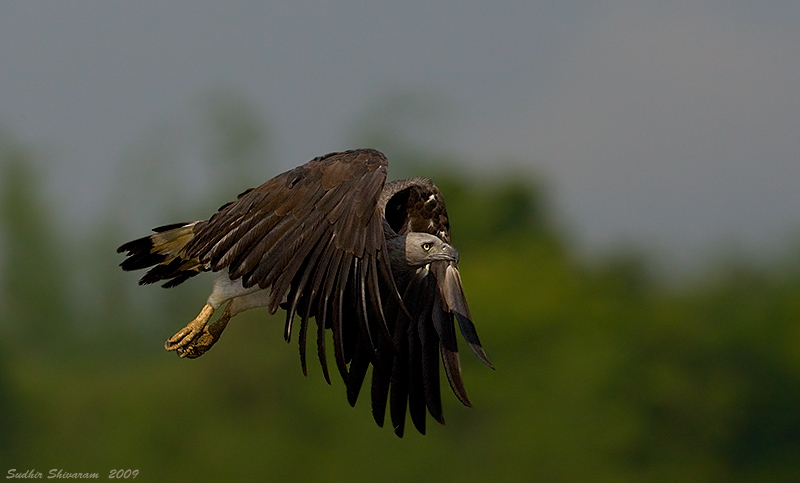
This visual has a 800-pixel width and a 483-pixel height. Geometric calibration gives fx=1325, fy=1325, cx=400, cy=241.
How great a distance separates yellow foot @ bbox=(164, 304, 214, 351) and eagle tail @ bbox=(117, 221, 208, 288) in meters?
0.34

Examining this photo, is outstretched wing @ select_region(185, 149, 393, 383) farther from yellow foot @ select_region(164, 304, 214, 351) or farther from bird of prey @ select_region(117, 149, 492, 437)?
yellow foot @ select_region(164, 304, 214, 351)

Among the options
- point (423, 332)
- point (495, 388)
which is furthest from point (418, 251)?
point (495, 388)

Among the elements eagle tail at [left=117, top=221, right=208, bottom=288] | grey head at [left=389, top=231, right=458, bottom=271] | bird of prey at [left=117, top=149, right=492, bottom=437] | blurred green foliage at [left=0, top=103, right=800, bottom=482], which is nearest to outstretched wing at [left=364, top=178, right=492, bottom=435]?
bird of prey at [left=117, top=149, right=492, bottom=437]

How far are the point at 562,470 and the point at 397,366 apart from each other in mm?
26683

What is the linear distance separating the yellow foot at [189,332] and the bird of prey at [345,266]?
0.01m

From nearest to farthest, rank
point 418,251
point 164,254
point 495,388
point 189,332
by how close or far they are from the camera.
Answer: point 418,251 → point 189,332 → point 164,254 → point 495,388

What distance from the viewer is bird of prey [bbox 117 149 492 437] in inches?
341

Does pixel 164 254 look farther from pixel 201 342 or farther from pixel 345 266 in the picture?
pixel 345 266

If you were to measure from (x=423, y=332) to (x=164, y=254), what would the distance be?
2.15 metres

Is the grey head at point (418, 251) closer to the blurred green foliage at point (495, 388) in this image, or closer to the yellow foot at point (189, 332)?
the yellow foot at point (189, 332)

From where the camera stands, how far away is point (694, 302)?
4228 cm

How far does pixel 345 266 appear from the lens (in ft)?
28.4

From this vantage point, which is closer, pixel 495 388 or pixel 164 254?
pixel 164 254

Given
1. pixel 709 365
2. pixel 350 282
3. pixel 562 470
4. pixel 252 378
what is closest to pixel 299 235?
pixel 350 282
